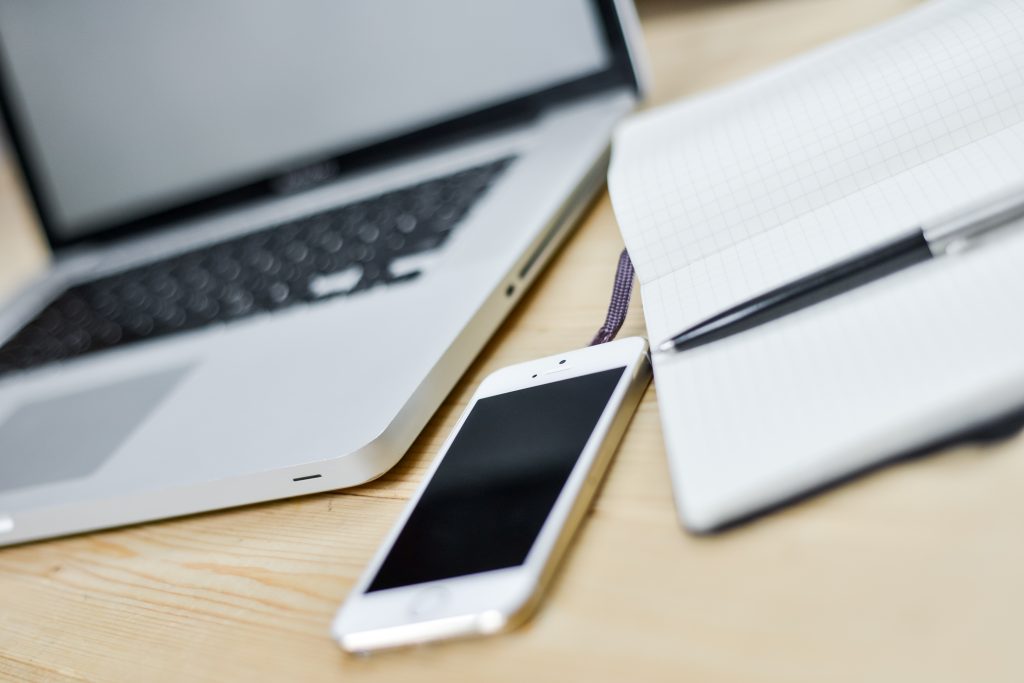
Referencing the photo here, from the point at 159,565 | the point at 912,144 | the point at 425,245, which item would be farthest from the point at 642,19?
the point at 159,565

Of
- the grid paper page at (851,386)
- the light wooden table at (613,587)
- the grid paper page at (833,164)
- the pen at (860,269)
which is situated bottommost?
the light wooden table at (613,587)

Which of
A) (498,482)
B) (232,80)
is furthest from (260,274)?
(498,482)

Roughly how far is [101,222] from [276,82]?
224mm

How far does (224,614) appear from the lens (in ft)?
1.14

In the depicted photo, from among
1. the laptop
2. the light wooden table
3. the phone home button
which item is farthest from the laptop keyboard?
the phone home button

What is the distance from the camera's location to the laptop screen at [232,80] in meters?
0.68

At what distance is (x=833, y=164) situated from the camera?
366mm

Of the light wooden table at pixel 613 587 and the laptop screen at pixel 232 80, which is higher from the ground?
the laptop screen at pixel 232 80

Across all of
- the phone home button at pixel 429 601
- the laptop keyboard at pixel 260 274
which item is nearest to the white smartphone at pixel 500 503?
the phone home button at pixel 429 601

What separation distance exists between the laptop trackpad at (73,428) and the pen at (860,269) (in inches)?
11.9

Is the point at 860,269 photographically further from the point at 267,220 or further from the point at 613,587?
the point at 267,220

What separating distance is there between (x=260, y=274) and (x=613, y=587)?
41cm

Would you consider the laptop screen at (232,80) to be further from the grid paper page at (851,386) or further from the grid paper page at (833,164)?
the grid paper page at (851,386)

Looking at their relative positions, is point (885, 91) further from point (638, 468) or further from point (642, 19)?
point (642, 19)
